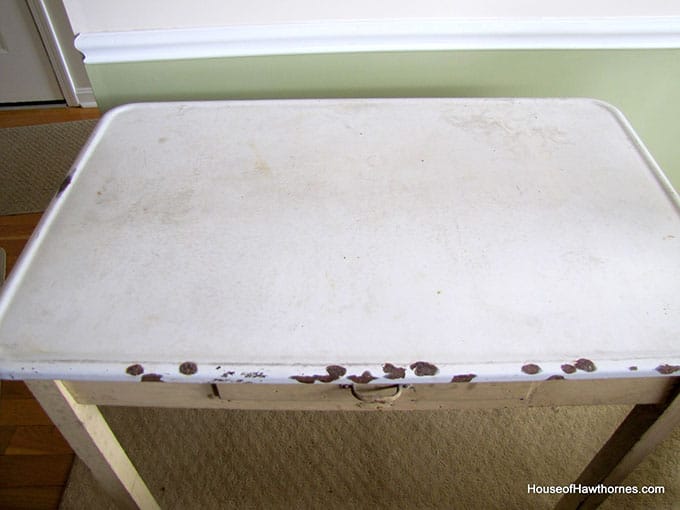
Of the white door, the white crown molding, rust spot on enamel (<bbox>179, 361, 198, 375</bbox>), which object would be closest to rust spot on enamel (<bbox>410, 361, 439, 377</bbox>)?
rust spot on enamel (<bbox>179, 361, 198, 375</bbox>)

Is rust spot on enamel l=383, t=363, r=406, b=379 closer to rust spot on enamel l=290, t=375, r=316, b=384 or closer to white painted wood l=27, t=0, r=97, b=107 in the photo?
rust spot on enamel l=290, t=375, r=316, b=384

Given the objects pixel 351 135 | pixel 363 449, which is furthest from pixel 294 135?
pixel 363 449

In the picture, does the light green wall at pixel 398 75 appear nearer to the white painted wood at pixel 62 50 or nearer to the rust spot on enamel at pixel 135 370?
the rust spot on enamel at pixel 135 370

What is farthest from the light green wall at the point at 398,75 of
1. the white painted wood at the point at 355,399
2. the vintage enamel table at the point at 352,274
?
the white painted wood at the point at 355,399

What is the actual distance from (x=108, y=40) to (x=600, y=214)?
926 mm

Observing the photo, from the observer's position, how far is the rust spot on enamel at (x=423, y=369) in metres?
0.60

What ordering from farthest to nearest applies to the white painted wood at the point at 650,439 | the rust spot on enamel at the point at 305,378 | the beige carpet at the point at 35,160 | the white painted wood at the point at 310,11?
the beige carpet at the point at 35,160 < the white painted wood at the point at 310,11 < the white painted wood at the point at 650,439 < the rust spot on enamel at the point at 305,378

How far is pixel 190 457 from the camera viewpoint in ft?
4.00

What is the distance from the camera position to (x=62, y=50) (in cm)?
229

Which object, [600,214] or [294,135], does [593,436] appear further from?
[294,135]

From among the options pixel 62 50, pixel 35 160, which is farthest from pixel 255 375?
pixel 62 50

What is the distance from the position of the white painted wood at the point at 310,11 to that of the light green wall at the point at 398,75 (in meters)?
0.07

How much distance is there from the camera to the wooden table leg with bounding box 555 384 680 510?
759 millimetres

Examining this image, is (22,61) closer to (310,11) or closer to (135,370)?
(310,11)
